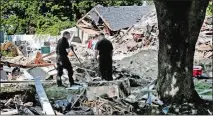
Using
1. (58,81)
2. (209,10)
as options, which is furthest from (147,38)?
(58,81)

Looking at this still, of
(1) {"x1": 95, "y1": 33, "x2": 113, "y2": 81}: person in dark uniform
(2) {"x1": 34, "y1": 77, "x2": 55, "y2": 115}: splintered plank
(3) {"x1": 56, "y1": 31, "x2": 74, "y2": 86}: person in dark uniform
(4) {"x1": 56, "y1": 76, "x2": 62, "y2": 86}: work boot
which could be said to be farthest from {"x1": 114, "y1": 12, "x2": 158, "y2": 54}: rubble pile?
(2) {"x1": 34, "y1": 77, "x2": 55, "y2": 115}: splintered plank

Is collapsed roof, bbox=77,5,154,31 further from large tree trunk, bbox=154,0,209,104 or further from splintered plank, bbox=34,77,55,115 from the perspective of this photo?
splintered plank, bbox=34,77,55,115

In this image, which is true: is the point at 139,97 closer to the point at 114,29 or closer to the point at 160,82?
the point at 160,82

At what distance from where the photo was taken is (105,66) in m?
5.83

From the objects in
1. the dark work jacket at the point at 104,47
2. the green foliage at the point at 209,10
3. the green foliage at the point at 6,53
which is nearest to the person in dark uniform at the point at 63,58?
the dark work jacket at the point at 104,47

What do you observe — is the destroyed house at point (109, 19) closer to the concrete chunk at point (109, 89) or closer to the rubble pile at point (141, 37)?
the rubble pile at point (141, 37)

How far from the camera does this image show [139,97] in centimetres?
567

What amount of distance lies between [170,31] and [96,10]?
961mm

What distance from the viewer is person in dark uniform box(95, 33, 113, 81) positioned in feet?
18.5

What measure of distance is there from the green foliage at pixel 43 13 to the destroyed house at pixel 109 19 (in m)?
0.07

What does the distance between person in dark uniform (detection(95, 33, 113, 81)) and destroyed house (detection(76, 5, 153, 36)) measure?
13cm

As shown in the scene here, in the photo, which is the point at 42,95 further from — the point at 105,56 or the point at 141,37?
the point at 141,37

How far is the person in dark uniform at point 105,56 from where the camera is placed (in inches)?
222

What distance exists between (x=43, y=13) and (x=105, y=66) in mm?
1038
